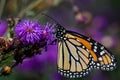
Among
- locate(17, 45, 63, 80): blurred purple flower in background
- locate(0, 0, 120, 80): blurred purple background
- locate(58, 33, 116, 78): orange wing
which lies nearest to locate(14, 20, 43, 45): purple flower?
locate(0, 0, 120, 80): blurred purple background

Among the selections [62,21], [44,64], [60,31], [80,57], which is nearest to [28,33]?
A: [60,31]

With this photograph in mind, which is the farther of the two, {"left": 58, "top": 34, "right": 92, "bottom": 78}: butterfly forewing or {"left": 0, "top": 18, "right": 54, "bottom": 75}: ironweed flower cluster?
{"left": 58, "top": 34, "right": 92, "bottom": 78}: butterfly forewing

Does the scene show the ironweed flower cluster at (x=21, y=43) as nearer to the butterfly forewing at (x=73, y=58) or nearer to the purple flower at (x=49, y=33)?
the purple flower at (x=49, y=33)

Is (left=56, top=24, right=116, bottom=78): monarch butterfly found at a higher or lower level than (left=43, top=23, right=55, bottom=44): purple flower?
lower

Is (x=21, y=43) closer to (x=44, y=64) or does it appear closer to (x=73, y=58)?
(x=73, y=58)

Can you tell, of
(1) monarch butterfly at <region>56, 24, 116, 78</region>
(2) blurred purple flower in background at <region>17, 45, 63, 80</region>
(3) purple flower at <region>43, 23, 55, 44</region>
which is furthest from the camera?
(2) blurred purple flower in background at <region>17, 45, 63, 80</region>

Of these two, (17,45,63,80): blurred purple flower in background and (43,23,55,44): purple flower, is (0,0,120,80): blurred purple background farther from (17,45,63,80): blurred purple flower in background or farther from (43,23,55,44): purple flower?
(43,23,55,44): purple flower

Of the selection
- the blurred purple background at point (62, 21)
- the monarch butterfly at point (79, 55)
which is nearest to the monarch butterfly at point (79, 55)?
the monarch butterfly at point (79, 55)

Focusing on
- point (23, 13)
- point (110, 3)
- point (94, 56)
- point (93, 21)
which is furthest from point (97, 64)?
point (110, 3)

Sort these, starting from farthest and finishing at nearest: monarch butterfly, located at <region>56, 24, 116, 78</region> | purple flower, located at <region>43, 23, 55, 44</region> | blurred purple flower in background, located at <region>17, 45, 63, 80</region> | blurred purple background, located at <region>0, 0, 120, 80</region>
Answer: blurred purple flower in background, located at <region>17, 45, 63, 80</region> < blurred purple background, located at <region>0, 0, 120, 80</region> < monarch butterfly, located at <region>56, 24, 116, 78</region> < purple flower, located at <region>43, 23, 55, 44</region>
